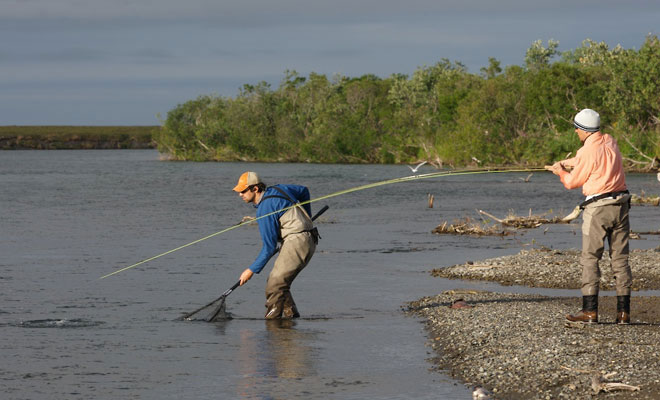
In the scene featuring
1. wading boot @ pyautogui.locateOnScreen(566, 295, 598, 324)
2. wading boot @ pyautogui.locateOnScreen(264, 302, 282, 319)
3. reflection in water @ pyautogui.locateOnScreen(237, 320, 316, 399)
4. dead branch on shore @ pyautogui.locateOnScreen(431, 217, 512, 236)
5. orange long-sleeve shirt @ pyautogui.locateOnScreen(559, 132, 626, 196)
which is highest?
orange long-sleeve shirt @ pyautogui.locateOnScreen(559, 132, 626, 196)

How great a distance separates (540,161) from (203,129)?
175 ft

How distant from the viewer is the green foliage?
64.9 metres

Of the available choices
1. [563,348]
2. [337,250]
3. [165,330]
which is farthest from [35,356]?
[337,250]

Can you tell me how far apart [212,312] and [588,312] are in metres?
4.83

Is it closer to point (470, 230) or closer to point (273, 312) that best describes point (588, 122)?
point (273, 312)

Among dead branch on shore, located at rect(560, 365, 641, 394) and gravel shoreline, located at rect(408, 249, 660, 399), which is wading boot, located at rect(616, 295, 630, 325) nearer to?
gravel shoreline, located at rect(408, 249, 660, 399)

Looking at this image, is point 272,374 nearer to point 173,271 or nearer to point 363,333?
point 363,333

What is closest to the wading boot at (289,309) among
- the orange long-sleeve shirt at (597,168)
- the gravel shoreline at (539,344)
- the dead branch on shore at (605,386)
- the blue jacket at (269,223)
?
the blue jacket at (269,223)

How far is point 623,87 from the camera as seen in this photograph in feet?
209

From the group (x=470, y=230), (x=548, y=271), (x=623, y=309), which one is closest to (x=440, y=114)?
(x=470, y=230)

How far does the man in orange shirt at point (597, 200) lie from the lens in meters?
10.2

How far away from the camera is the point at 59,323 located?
12.7 meters

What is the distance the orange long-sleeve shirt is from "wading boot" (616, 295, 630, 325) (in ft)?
3.96

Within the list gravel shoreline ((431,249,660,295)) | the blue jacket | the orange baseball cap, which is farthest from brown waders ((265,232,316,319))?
gravel shoreline ((431,249,660,295))
